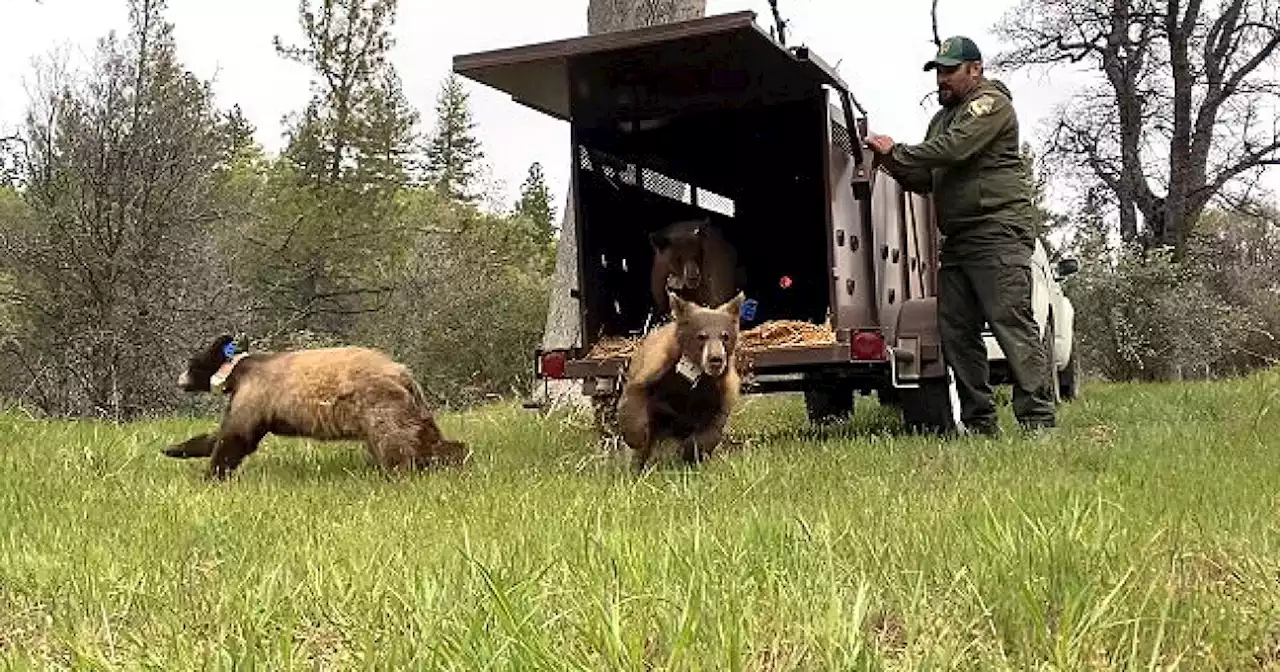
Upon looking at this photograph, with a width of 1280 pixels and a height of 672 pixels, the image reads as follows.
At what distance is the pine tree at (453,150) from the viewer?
47500 mm

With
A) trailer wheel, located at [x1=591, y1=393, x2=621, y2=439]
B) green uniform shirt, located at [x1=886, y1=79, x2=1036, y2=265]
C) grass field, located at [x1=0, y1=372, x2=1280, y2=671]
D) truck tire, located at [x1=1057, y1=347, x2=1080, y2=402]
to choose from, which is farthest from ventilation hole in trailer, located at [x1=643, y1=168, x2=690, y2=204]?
truck tire, located at [x1=1057, y1=347, x2=1080, y2=402]

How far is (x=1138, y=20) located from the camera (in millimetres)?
29281

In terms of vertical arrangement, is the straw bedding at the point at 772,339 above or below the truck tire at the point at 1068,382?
above

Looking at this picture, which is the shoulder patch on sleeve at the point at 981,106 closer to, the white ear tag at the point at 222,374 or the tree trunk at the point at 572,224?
the tree trunk at the point at 572,224

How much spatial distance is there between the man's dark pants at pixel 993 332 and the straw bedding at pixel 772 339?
838 millimetres

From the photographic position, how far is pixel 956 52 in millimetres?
8094

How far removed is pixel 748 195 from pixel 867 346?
Result: 292cm

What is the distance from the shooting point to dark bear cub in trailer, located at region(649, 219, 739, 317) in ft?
29.4

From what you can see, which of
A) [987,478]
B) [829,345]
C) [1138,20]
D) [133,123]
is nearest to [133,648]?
[987,478]

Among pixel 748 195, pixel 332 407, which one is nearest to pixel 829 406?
pixel 748 195

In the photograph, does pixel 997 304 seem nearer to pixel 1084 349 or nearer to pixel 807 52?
pixel 807 52

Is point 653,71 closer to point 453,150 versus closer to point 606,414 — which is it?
point 606,414

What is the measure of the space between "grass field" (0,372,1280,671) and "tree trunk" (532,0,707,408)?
604 cm

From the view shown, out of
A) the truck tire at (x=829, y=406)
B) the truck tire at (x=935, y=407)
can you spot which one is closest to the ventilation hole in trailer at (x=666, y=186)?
the truck tire at (x=935, y=407)
